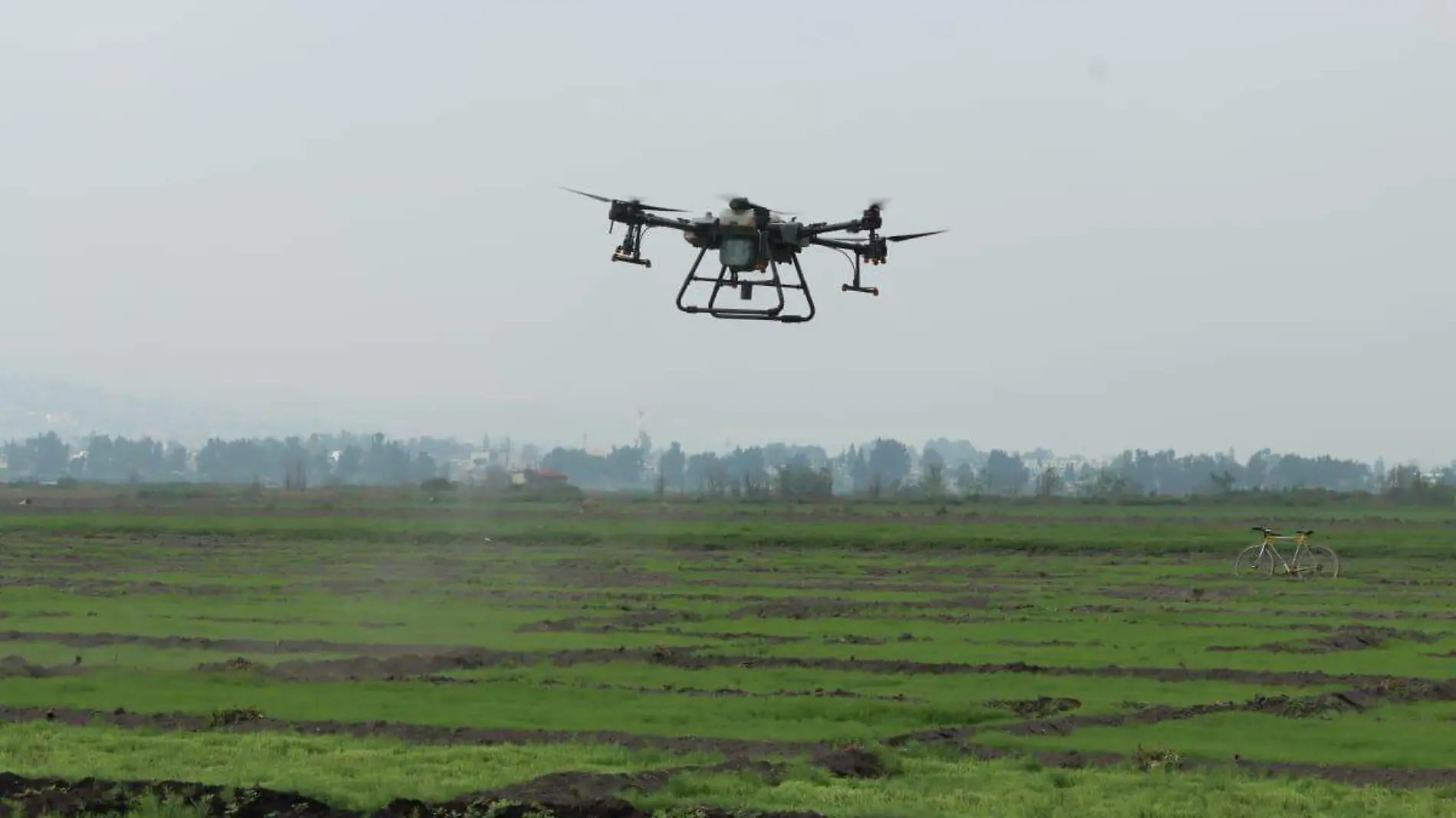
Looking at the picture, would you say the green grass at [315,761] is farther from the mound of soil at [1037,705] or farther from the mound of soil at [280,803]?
the mound of soil at [1037,705]

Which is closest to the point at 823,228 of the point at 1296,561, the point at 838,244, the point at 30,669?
the point at 838,244

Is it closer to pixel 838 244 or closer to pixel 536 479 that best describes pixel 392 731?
pixel 838 244

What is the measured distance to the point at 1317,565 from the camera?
55656 mm

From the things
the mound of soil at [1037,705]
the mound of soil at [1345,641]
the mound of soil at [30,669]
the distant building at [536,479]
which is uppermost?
the distant building at [536,479]

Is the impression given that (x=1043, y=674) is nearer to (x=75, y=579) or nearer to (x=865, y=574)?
(x=865, y=574)

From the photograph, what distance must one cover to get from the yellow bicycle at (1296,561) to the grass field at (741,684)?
1.01 m

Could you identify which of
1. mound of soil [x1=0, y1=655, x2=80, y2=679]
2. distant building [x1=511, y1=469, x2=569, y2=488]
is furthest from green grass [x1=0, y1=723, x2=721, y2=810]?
distant building [x1=511, y1=469, x2=569, y2=488]

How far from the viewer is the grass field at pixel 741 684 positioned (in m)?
19.9

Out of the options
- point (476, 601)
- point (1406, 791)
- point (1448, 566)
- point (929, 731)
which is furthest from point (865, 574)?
point (1406, 791)

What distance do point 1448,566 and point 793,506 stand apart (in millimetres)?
66695

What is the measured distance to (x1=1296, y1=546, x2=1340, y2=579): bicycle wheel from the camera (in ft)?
180

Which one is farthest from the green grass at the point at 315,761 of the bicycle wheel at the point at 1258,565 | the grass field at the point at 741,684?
the bicycle wheel at the point at 1258,565

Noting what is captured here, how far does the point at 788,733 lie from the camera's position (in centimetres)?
2381

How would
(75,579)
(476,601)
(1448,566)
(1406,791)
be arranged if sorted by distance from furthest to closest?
(1448,566)
(75,579)
(476,601)
(1406,791)
